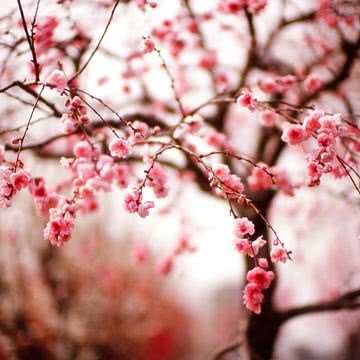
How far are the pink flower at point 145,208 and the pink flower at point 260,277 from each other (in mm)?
681

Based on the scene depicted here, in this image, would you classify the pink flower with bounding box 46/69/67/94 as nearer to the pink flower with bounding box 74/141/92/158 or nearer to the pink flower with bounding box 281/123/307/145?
the pink flower with bounding box 74/141/92/158

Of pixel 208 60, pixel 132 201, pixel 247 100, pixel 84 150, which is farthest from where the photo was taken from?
pixel 208 60

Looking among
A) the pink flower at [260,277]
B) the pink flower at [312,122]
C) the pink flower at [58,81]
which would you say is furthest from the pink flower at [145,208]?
the pink flower at [312,122]

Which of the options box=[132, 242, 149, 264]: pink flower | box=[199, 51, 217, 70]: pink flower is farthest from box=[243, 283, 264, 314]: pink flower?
box=[132, 242, 149, 264]: pink flower

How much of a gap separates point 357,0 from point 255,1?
3.86 feet

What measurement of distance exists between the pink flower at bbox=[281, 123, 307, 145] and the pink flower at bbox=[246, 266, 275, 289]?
0.84 meters

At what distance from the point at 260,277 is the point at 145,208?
0.76 meters

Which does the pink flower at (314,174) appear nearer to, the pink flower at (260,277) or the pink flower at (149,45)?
the pink flower at (260,277)

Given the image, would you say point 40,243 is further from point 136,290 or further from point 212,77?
point 212,77

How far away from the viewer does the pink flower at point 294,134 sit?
8.25ft

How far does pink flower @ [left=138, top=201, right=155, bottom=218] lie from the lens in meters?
2.38

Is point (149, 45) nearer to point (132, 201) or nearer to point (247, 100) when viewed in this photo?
point (247, 100)

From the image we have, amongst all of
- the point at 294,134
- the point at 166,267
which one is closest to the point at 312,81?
the point at 294,134

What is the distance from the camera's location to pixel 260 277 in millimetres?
2268
